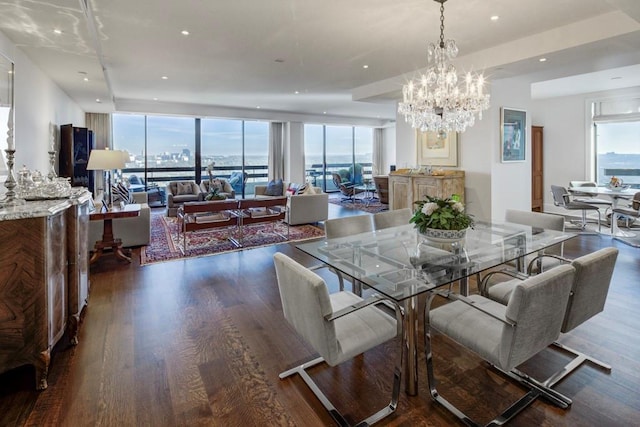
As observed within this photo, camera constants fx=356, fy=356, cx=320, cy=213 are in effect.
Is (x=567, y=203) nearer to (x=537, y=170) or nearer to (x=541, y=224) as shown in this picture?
(x=537, y=170)

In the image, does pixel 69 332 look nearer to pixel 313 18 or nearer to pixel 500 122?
pixel 313 18

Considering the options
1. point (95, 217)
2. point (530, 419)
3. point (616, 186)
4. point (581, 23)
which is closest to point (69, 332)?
point (95, 217)

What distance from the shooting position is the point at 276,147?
11477 mm

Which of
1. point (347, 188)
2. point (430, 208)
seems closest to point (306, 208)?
point (347, 188)

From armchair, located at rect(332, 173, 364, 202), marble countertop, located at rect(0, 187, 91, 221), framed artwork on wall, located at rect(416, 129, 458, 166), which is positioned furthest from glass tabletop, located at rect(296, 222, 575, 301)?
armchair, located at rect(332, 173, 364, 202)

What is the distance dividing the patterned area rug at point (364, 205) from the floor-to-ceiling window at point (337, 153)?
67.6 inches

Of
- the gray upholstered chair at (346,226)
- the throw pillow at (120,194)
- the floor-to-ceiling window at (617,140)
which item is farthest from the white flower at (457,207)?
the floor-to-ceiling window at (617,140)

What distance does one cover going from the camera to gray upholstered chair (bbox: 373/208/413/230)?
11.9 ft

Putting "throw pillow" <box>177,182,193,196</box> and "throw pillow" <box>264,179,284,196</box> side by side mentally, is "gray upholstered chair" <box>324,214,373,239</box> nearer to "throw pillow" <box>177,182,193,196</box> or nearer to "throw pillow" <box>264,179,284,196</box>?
"throw pillow" <box>264,179,284,196</box>

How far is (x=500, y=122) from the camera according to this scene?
5887mm

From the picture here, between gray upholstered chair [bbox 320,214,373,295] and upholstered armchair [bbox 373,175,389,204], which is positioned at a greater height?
upholstered armchair [bbox 373,175,389,204]

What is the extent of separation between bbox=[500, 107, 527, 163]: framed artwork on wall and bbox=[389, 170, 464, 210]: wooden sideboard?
0.81 metres

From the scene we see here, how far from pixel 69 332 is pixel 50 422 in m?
1.00

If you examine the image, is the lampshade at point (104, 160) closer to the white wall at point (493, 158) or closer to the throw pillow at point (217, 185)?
the throw pillow at point (217, 185)
